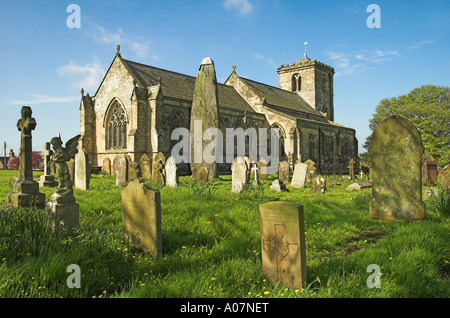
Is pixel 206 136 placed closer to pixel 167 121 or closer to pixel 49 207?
pixel 167 121

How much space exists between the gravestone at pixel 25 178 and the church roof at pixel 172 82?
1347 centimetres

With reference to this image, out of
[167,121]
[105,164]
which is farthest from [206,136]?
[105,164]

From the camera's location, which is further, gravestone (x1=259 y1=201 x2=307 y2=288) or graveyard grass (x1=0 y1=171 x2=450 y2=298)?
gravestone (x1=259 y1=201 x2=307 y2=288)

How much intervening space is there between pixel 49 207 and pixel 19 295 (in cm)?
188

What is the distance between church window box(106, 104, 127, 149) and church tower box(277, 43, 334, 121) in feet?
78.5

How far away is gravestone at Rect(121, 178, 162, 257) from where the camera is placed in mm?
4109

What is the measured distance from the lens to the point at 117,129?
21.8 meters

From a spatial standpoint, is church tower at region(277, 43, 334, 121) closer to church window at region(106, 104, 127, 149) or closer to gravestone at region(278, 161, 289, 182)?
church window at region(106, 104, 127, 149)

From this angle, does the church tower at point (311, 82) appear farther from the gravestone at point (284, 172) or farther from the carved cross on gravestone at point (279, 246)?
the carved cross on gravestone at point (279, 246)

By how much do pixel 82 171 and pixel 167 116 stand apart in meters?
11.4

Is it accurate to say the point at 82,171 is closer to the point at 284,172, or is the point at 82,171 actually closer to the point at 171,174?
the point at 171,174

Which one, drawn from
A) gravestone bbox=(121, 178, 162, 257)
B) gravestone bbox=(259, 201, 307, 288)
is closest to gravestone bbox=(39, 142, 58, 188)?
gravestone bbox=(121, 178, 162, 257)

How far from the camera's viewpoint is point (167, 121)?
21078 mm

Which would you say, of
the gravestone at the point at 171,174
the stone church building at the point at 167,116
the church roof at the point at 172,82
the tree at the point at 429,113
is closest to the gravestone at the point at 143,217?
the gravestone at the point at 171,174
